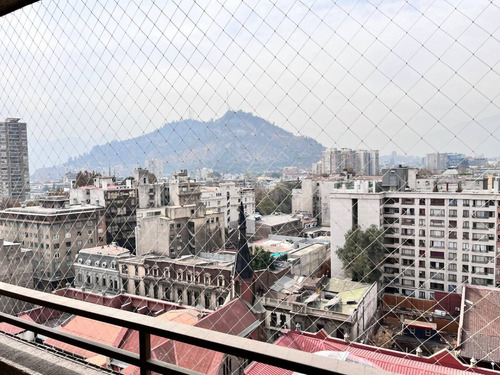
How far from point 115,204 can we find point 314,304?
2893 millimetres

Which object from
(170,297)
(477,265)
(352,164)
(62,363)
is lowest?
(170,297)

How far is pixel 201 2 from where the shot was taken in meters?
1.30

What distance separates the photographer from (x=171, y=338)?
1.82 feet

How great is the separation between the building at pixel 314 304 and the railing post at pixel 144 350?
3450 millimetres

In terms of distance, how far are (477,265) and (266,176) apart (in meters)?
2.75

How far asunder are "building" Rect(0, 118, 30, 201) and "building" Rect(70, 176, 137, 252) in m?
0.62

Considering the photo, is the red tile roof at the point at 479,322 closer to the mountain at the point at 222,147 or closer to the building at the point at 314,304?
the building at the point at 314,304

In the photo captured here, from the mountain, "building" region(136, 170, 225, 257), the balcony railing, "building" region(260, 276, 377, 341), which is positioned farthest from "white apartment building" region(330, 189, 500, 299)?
the balcony railing

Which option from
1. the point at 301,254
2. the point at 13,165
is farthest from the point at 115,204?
the point at 301,254

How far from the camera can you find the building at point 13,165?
261 cm

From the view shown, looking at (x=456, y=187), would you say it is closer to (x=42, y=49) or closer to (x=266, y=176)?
(x=266, y=176)

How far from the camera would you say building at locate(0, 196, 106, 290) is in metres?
2.93

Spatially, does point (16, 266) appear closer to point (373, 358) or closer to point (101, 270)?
point (101, 270)

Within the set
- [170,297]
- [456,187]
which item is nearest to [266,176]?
[456,187]
